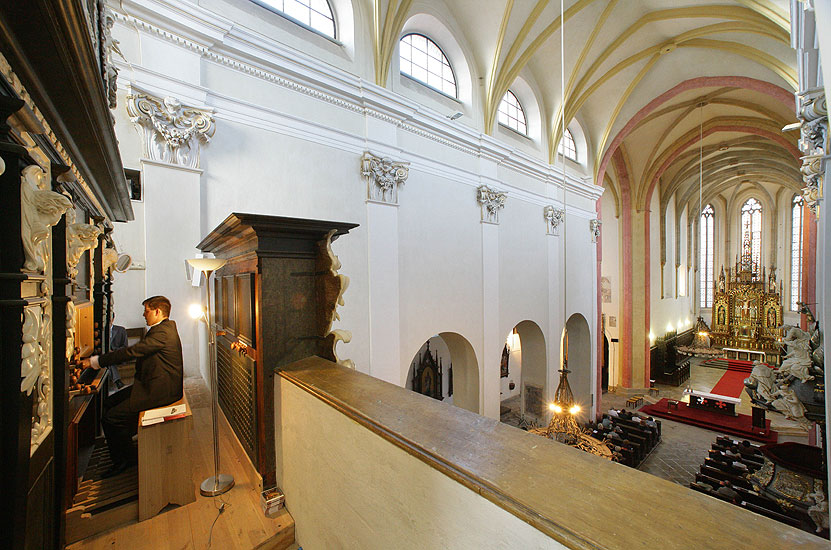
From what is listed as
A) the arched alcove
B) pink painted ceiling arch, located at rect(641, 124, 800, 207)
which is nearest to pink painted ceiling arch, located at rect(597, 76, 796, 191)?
pink painted ceiling arch, located at rect(641, 124, 800, 207)

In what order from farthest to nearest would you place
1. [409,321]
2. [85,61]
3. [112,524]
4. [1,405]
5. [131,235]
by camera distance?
[409,321] → [131,235] → [112,524] → [85,61] → [1,405]

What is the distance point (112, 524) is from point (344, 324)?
3509mm

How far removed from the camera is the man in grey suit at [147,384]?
248cm

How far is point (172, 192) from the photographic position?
403 centimetres

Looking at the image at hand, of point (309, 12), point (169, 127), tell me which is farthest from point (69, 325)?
point (309, 12)

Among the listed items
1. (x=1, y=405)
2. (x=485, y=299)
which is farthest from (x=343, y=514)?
(x=485, y=299)

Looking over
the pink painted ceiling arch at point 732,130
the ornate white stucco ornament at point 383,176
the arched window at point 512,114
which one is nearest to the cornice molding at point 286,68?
the ornate white stucco ornament at point 383,176

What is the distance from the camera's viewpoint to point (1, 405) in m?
1.07

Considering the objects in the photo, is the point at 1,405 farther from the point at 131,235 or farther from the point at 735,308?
the point at 735,308

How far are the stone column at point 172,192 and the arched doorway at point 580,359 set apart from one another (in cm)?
1016

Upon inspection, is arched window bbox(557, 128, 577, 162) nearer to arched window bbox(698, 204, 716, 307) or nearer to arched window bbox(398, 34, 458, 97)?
arched window bbox(398, 34, 458, 97)

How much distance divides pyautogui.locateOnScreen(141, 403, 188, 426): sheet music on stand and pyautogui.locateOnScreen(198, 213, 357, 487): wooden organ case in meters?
0.40

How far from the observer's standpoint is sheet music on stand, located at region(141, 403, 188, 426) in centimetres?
222

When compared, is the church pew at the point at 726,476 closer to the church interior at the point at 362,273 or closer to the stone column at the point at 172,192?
the church interior at the point at 362,273
